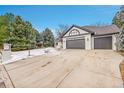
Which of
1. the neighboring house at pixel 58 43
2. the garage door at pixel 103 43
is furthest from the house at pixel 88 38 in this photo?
the neighboring house at pixel 58 43

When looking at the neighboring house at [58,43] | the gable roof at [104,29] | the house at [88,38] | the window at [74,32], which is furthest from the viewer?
the neighboring house at [58,43]

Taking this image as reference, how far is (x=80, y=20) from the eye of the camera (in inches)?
217

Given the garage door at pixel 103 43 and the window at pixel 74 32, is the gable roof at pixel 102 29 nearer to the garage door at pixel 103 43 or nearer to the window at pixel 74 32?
the garage door at pixel 103 43

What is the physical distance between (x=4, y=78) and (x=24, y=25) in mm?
2330

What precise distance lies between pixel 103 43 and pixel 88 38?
1.36 metres

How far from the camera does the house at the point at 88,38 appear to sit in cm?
894

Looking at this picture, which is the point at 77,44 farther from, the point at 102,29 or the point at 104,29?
the point at 104,29

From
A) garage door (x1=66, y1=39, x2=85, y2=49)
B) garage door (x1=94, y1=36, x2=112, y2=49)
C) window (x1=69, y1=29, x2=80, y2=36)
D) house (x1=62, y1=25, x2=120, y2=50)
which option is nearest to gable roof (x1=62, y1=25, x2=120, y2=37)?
house (x1=62, y1=25, x2=120, y2=50)

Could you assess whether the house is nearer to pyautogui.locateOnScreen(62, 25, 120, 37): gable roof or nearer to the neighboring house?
pyautogui.locateOnScreen(62, 25, 120, 37): gable roof

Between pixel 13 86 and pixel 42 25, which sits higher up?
pixel 42 25

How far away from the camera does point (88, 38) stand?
400 inches

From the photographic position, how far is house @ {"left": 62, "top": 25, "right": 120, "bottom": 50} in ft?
29.3
